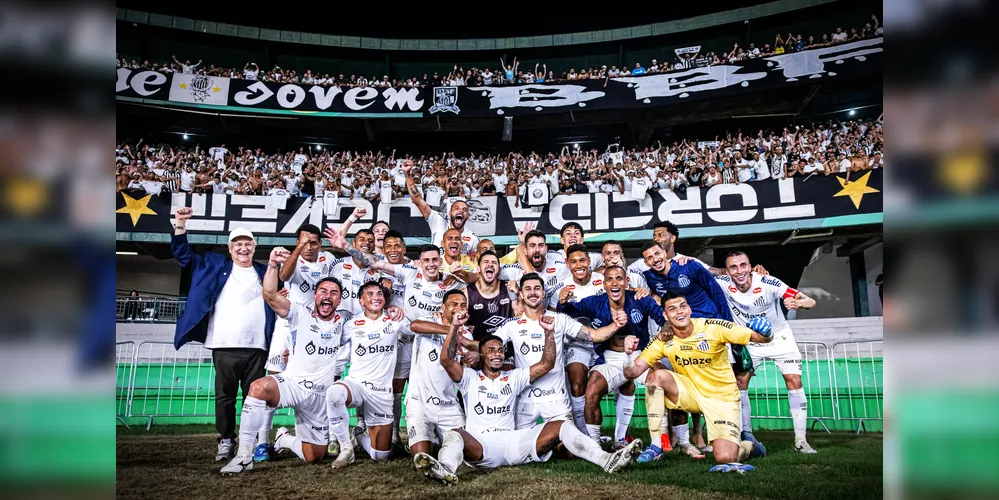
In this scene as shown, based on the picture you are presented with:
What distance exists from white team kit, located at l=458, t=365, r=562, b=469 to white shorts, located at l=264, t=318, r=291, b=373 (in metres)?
2.64

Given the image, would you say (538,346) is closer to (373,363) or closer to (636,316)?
(636,316)

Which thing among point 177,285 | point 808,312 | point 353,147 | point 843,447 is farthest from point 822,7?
point 177,285

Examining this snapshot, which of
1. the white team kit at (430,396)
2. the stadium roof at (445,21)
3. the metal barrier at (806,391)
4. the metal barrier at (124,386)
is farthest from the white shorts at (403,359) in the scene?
the stadium roof at (445,21)

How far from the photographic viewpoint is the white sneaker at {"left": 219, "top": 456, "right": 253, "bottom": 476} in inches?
239

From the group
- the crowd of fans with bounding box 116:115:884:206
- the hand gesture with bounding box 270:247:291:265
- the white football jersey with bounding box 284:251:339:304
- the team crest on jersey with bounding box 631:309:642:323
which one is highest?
the crowd of fans with bounding box 116:115:884:206

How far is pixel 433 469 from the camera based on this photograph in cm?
549

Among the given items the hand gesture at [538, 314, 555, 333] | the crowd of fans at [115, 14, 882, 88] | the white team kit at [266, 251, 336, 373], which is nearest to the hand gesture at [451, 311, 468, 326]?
the hand gesture at [538, 314, 555, 333]

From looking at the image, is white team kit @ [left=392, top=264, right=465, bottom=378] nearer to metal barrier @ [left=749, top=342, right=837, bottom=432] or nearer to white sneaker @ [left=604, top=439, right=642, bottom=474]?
white sneaker @ [left=604, top=439, right=642, bottom=474]

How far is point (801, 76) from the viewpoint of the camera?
18750 mm

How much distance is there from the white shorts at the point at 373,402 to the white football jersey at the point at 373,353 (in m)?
0.06

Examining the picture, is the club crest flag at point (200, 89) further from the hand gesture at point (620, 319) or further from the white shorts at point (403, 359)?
the hand gesture at point (620, 319)
